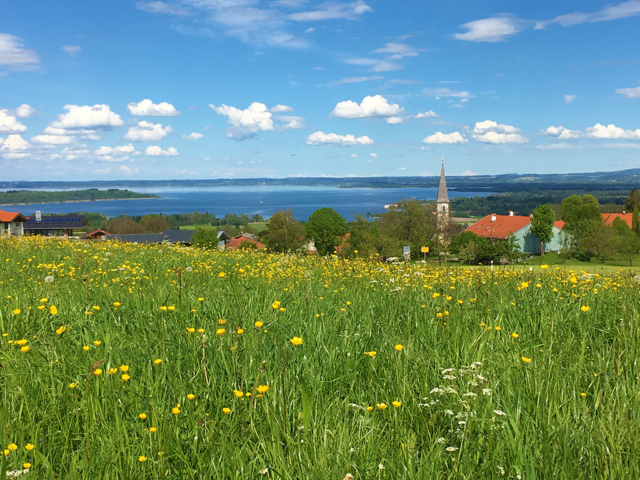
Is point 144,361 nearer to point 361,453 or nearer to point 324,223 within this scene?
point 361,453

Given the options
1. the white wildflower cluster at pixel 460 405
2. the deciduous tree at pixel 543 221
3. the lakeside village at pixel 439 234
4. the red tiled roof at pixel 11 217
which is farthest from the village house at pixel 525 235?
the white wildflower cluster at pixel 460 405

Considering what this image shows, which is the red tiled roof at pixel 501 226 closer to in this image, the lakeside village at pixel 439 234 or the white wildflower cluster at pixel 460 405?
the lakeside village at pixel 439 234

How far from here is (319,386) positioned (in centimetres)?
281

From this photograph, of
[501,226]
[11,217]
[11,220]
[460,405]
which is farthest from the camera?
[501,226]

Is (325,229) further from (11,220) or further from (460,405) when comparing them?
(460,405)

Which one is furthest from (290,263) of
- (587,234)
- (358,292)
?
(587,234)

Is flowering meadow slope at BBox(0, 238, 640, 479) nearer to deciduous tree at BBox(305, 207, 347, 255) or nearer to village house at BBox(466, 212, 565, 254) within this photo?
deciduous tree at BBox(305, 207, 347, 255)

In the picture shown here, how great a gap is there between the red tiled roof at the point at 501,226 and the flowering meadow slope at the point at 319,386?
82599 millimetres

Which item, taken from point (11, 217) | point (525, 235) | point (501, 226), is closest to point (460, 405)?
point (11, 217)

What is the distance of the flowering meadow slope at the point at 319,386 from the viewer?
217cm

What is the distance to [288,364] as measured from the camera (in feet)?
10.1

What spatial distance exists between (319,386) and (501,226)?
90373 mm

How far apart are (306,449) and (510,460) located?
36.9 inches

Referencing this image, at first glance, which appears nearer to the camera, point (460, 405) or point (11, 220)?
point (460, 405)
